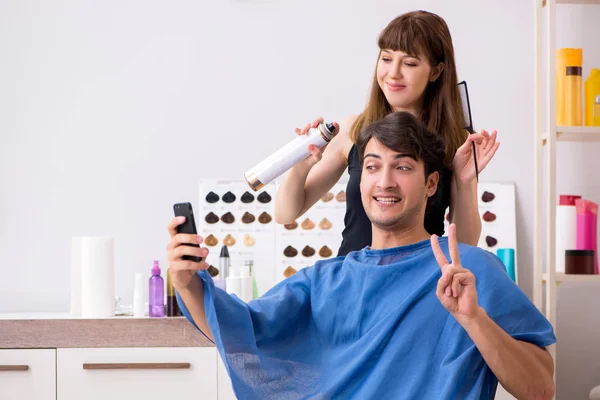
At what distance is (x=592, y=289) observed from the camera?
3.34 meters

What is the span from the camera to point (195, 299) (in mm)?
1598

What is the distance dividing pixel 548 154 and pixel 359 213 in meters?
1.19

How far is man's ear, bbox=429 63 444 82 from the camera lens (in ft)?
6.80

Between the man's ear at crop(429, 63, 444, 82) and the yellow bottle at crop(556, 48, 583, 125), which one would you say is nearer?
the man's ear at crop(429, 63, 444, 82)

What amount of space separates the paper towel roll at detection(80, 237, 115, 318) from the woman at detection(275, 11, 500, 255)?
3.45 feet

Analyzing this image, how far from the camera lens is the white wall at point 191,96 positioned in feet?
10.9

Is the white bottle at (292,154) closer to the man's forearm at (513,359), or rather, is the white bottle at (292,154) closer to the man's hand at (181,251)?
the man's hand at (181,251)

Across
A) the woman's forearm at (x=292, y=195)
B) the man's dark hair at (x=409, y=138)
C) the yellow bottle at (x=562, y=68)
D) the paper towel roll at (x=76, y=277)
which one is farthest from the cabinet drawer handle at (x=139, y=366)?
the yellow bottle at (x=562, y=68)

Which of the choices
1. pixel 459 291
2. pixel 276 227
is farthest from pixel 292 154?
pixel 276 227

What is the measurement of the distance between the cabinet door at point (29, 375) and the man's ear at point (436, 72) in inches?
64.9

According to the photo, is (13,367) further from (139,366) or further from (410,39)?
(410,39)

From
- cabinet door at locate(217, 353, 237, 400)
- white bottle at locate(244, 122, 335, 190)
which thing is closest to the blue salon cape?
white bottle at locate(244, 122, 335, 190)

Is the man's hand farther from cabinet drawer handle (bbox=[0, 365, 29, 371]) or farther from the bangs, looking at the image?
cabinet drawer handle (bbox=[0, 365, 29, 371])

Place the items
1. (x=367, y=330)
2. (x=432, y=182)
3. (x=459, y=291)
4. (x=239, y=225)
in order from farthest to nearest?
1. (x=239, y=225)
2. (x=432, y=182)
3. (x=367, y=330)
4. (x=459, y=291)
